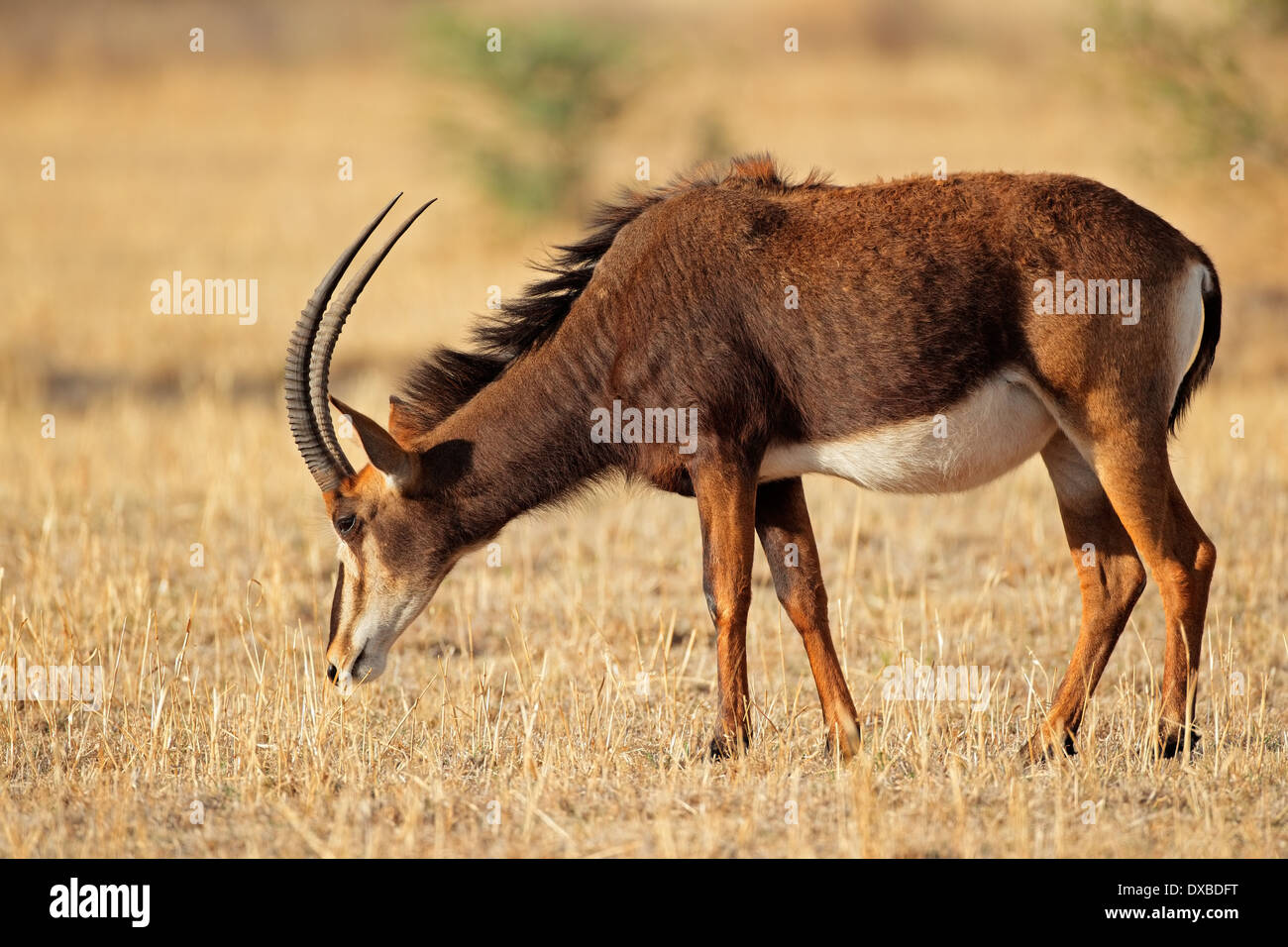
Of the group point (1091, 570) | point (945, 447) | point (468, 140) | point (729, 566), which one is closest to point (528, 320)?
point (729, 566)

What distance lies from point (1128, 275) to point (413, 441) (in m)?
3.38

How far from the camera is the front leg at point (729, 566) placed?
644 centimetres

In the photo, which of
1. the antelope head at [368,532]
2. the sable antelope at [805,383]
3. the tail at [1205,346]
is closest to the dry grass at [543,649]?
the antelope head at [368,532]

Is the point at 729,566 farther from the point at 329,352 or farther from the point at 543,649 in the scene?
the point at 543,649

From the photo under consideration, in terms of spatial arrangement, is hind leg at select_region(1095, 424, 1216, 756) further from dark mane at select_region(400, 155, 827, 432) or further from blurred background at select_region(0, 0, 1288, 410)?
blurred background at select_region(0, 0, 1288, 410)

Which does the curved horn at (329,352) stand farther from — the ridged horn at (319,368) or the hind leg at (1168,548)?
the hind leg at (1168,548)

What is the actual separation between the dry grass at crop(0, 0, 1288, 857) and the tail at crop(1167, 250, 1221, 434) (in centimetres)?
150

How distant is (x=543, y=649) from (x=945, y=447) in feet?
10.7

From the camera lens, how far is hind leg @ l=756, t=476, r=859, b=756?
686 centimetres

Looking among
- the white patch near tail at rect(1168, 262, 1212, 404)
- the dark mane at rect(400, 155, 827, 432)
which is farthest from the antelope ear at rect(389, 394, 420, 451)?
the white patch near tail at rect(1168, 262, 1212, 404)

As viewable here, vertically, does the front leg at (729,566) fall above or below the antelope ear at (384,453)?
below

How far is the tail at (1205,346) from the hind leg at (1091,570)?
0.50m

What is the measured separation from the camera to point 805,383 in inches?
256

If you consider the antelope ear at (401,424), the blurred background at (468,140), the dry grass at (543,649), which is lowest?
the dry grass at (543,649)
